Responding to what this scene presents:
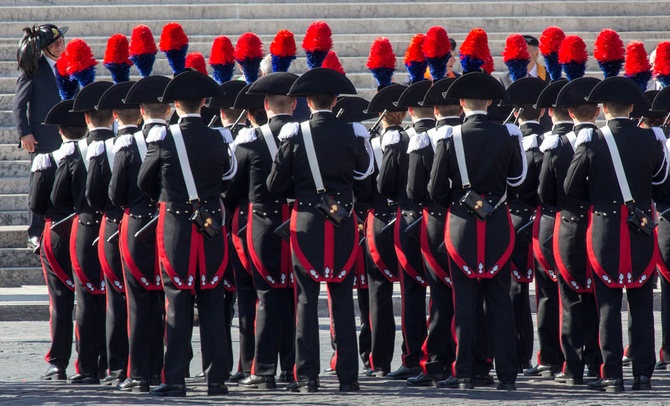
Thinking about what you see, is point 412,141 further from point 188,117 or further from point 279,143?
point 188,117

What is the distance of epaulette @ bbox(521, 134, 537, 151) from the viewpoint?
1033 cm

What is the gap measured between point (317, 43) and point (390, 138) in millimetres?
790

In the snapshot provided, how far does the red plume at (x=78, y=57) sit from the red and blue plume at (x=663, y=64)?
387 cm

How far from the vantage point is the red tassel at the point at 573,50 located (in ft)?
33.3

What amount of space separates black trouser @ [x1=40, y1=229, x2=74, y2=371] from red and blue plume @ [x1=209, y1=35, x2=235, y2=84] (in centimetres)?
180

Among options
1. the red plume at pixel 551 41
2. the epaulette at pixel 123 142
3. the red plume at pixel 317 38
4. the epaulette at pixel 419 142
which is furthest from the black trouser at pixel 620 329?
the epaulette at pixel 123 142

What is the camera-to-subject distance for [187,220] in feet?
30.6

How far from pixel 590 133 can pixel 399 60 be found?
8.15 meters

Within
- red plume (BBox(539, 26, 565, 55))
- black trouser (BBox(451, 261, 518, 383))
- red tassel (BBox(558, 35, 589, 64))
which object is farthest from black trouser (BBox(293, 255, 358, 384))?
red plume (BBox(539, 26, 565, 55))

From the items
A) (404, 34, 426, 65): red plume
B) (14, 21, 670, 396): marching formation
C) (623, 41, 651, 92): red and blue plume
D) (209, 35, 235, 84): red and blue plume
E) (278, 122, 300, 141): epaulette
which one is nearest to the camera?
(14, 21, 670, 396): marching formation

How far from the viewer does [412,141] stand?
980 centimetres

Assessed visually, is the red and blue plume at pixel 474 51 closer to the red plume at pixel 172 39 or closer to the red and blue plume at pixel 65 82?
the red plume at pixel 172 39

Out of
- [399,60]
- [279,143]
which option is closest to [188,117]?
[279,143]

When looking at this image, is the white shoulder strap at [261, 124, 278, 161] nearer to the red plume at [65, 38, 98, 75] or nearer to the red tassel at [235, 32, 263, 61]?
the red tassel at [235, 32, 263, 61]
